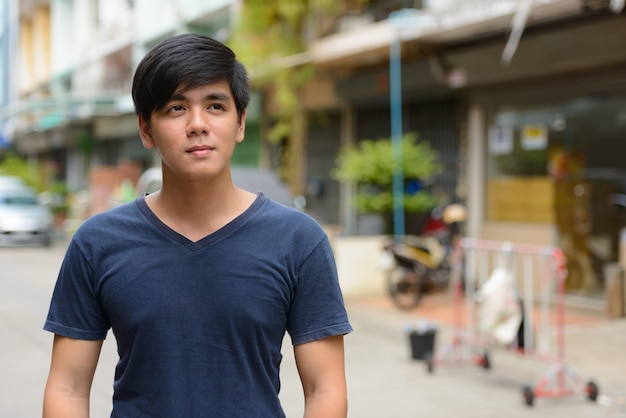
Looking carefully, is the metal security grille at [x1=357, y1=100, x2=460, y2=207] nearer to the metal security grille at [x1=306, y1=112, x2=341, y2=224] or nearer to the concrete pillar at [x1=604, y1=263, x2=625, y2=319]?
the metal security grille at [x1=306, y1=112, x2=341, y2=224]

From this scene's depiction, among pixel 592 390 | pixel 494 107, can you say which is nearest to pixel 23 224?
pixel 494 107

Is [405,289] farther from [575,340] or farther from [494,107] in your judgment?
[494,107]

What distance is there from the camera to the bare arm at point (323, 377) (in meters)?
2.15

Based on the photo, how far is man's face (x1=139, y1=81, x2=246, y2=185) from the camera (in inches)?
83.7

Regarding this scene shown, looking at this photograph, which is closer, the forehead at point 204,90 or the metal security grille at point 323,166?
the forehead at point 204,90

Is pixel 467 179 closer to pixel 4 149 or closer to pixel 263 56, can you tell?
pixel 263 56

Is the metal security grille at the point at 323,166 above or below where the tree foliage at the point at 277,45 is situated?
below

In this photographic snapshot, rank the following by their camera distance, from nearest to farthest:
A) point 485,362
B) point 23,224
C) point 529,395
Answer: point 529,395 → point 485,362 → point 23,224

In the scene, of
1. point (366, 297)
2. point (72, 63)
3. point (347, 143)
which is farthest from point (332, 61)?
point (72, 63)

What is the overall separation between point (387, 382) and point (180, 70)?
6.54 m

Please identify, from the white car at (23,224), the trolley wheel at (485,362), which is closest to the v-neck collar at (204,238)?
the trolley wheel at (485,362)

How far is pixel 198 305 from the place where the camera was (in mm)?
2115

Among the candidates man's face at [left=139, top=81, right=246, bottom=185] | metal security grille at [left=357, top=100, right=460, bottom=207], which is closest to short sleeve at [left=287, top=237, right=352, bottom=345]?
man's face at [left=139, top=81, right=246, bottom=185]

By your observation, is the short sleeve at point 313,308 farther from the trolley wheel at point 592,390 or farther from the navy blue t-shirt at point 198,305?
the trolley wheel at point 592,390
